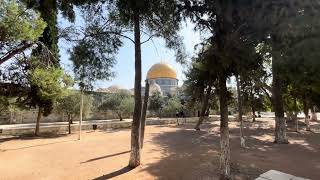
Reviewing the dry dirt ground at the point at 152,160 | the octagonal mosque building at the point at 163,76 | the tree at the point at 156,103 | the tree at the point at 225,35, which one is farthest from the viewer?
the octagonal mosque building at the point at 163,76

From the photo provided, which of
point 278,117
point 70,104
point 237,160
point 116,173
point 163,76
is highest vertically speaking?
point 163,76

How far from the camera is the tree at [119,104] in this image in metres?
48.6

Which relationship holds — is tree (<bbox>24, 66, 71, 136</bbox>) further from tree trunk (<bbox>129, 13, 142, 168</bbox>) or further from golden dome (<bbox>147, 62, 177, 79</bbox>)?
golden dome (<bbox>147, 62, 177, 79</bbox>)

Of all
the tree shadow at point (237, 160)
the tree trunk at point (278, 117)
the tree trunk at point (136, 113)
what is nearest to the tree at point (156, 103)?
the tree trunk at point (278, 117)

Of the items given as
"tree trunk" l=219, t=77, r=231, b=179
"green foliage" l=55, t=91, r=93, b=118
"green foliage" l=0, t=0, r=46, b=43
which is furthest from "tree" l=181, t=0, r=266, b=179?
"green foliage" l=55, t=91, r=93, b=118

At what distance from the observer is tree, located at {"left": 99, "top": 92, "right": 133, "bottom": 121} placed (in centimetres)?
4856

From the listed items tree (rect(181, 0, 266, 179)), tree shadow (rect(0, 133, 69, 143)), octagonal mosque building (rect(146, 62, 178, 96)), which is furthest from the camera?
octagonal mosque building (rect(146, 62, 178, 96))

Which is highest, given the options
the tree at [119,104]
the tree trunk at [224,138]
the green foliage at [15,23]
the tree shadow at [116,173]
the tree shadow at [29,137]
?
the green foliage at [15,23]

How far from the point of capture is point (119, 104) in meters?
51.7

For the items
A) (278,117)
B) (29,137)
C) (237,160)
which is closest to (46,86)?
(29,137)

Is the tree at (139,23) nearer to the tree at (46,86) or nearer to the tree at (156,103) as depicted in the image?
the tree at (46,86)

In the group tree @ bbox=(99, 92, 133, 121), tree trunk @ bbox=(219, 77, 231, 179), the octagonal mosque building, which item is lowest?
tree trunk @ bbox=(219, 77, 231, 179)

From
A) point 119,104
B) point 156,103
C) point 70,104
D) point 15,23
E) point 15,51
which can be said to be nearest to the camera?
point 15,23

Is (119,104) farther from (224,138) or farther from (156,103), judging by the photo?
(224,138)
